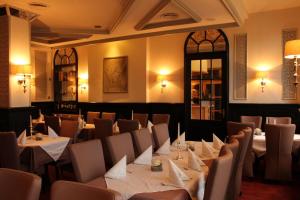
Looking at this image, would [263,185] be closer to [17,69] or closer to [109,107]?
[17,69]

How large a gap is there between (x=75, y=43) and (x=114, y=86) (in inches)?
70.5

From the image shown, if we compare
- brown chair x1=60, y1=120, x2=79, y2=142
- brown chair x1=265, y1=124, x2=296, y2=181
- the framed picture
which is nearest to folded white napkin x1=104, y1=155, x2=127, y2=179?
brown chair x1=60, y1=120, x2=79, y2=142

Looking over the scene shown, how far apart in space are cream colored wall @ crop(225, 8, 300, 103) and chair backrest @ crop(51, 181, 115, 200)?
639cm

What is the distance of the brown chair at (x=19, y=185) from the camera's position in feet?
5.10

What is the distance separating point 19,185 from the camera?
1.62 meters

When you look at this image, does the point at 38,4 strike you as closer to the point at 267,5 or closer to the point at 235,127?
the point at 235,127

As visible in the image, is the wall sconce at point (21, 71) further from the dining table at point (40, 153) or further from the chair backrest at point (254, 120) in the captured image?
the chair backrest at point (254, 120)

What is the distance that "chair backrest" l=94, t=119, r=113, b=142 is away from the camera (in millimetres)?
5566

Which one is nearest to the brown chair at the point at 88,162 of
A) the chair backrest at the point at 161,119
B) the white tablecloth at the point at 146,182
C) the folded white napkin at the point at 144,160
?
the white tablecloth at the point at 146,182

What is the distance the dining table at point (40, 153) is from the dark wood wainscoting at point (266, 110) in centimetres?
456

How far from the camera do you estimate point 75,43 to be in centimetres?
879

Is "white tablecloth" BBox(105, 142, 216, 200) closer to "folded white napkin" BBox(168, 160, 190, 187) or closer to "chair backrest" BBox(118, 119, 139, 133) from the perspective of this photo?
"folded white napkin" BBox(168, 160, 190, 187)

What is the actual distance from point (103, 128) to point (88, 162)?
300 cm

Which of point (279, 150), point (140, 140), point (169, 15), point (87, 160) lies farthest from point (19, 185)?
point (169, 15)
